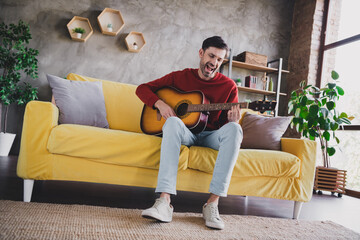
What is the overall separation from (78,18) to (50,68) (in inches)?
30.1

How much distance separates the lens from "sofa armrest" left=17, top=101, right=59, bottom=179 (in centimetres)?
149

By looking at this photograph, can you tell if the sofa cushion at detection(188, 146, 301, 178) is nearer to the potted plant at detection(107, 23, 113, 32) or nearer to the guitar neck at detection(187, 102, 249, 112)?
the guitar neck at detection(187, 102, 249, 112)

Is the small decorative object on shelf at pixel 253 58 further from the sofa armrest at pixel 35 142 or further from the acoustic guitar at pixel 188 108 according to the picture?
the sofa armrest at pixel 35 142

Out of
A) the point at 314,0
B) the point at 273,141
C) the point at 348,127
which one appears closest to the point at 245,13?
the point at 314,0

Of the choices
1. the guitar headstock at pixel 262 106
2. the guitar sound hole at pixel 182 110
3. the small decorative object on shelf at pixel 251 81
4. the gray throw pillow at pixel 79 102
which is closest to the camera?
the guitar headstock at pixel 262 106

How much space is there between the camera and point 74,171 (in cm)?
154

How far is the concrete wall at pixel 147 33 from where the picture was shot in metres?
3.58

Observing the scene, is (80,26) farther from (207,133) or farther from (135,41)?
(207,133)

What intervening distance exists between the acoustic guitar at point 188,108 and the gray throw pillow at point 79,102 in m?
0.36

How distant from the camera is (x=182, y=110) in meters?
1.74

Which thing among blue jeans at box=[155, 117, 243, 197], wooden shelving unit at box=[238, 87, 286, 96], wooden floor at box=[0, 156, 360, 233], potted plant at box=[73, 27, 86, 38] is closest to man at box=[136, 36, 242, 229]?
blue jeans at box=[155, 117, 243, 197]

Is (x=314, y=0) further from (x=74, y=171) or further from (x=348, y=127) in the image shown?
(x=74, y=171)

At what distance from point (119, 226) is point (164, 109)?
72 cm

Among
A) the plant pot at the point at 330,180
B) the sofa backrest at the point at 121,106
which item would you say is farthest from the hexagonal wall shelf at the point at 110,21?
the plant pot at the point at 330,180
